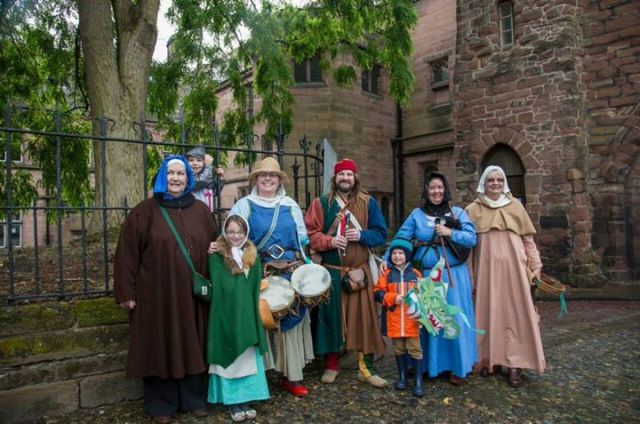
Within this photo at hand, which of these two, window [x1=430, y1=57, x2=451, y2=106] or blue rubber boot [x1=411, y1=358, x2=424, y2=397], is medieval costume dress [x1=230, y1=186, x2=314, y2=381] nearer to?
blue rubber boot [x1=411, y1=358, x2=424, y2=397]

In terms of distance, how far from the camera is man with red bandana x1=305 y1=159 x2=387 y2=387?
4.24 m

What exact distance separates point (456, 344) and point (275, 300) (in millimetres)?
1638

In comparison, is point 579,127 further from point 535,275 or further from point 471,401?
point 471,401

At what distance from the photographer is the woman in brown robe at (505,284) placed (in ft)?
14.1

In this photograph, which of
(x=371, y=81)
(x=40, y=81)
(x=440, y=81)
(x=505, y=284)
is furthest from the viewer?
(x=371, y=81)

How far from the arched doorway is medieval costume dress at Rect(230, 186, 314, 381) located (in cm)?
750

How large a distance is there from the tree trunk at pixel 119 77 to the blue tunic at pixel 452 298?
11.3 ft

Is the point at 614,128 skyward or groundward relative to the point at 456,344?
skyward

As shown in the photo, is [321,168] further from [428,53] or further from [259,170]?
[428,53]

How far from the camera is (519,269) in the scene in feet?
14.4

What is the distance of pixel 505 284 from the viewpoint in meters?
4.41

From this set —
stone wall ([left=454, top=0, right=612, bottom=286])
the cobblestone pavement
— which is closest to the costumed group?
the cobblestone pavement

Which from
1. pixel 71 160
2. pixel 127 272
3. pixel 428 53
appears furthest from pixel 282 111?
pixel 428 53

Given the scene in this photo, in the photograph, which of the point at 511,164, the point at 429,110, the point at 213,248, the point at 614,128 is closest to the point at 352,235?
the point at 213,248
